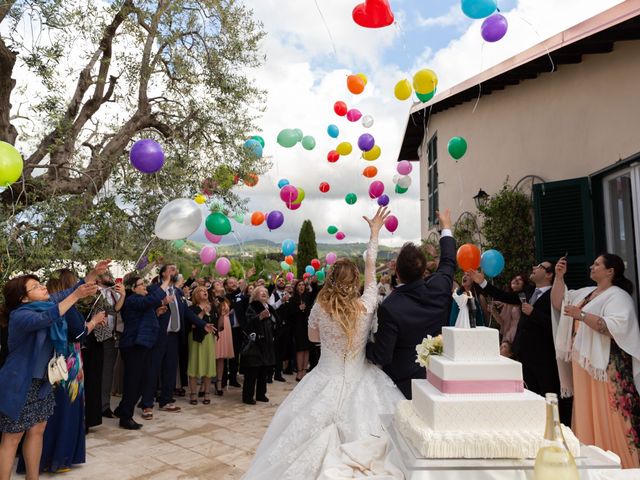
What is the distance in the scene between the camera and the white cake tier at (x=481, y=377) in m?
1.69

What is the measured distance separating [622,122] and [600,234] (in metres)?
1.31

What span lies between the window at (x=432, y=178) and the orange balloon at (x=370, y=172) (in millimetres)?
1484

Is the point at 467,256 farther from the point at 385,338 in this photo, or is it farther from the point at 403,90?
the point at 385,338

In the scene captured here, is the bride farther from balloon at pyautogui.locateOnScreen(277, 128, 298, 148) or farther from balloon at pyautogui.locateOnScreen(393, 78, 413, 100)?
balloon at pyautogui.locateOnScreen(277, 128, 298, 148)

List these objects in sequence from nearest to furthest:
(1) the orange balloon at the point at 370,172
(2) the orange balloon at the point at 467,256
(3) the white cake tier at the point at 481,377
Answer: (3) the white cake tier at the point at 481,377 < (2) the orange balloon at the point at 467,256 < (1) the orange balloon at the point at 370,172

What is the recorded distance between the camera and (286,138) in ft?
29.3

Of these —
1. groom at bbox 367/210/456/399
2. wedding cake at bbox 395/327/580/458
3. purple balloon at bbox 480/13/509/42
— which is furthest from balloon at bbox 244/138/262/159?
wedding cake at bbox 395/327/580/458

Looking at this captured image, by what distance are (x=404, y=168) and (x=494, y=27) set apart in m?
5.30

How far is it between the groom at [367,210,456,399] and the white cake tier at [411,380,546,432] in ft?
3.95

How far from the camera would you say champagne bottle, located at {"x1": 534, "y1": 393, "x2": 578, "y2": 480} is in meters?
1.24

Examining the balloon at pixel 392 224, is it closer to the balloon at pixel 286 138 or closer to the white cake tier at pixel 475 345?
the balloon at pixel 286 138

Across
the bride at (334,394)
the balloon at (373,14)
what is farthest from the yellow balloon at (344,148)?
the bride at (334,394)

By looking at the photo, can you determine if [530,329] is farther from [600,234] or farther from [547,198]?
[547,198]

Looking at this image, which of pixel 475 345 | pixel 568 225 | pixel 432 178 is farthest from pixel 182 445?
pixel 432 178
